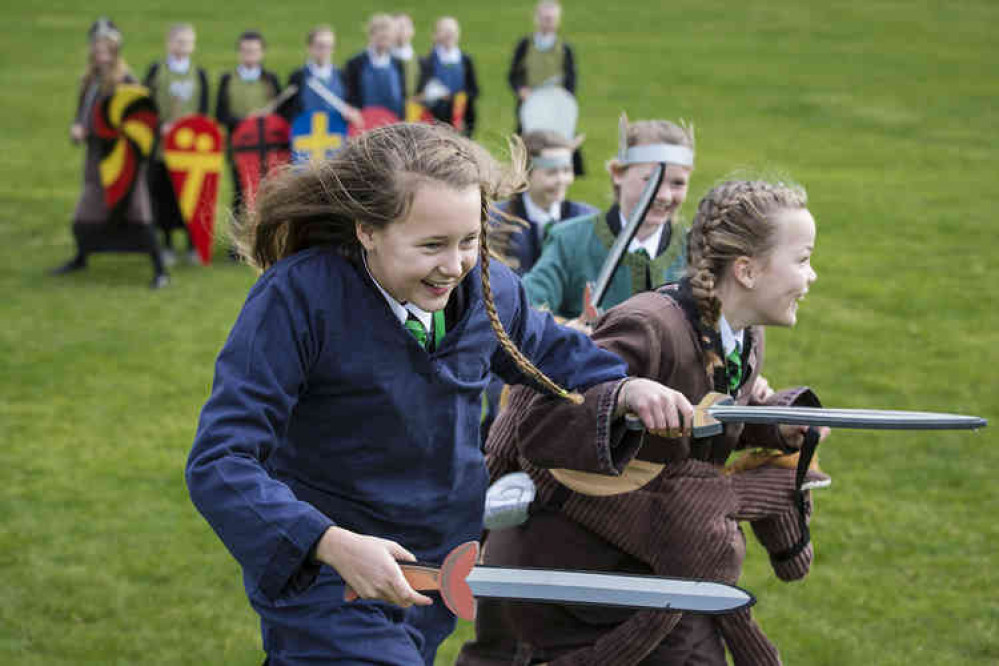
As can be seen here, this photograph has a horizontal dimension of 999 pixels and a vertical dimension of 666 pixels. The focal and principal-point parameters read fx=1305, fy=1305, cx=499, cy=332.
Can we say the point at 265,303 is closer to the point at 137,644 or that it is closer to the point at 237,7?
the point at 137,644

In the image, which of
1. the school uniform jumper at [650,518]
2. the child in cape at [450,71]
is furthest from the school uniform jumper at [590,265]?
the child in cape at [450,71]

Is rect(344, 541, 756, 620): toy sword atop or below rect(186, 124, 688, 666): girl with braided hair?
below

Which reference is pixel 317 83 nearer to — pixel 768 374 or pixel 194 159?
pixel 194 159

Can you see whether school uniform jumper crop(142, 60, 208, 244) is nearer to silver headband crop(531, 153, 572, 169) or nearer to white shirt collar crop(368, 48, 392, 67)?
white shirt collar crop(368, 48, 392, 67)

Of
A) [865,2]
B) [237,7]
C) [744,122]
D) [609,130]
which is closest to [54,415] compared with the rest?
[609,130]

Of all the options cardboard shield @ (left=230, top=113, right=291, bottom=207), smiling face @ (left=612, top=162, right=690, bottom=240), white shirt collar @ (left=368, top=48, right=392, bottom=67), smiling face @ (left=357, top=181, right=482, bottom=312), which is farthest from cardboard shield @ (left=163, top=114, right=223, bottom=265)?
smiling face @ (left=357, top=181, right=482, bottom=312)

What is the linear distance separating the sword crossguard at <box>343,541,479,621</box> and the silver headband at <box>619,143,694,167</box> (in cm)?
260

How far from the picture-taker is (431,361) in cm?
253

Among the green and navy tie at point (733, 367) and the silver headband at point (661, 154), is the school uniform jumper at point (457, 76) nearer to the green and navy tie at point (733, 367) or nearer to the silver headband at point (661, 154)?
the silver headband at point (661, 154)

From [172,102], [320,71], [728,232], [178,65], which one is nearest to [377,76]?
[320,71]

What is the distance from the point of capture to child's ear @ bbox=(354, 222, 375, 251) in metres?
2.47

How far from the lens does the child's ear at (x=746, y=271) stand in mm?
3143

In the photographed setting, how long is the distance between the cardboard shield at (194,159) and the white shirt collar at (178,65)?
1.58m

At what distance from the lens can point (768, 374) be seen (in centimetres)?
826
